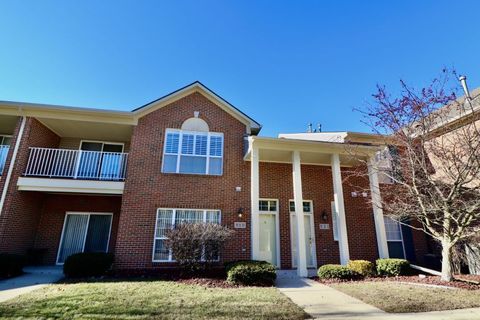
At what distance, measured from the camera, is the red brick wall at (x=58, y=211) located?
430 inches

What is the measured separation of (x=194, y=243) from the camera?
8.54 m

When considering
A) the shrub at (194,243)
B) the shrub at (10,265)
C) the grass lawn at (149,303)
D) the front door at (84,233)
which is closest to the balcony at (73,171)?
the front door at (84,233)

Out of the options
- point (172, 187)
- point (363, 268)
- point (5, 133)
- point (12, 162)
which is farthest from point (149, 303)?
point (5, 133)

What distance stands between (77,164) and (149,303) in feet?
26.4

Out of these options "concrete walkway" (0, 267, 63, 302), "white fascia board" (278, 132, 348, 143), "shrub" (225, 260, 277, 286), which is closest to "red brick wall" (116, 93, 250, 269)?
"concrete walkway" (0, 267, 63, 302)

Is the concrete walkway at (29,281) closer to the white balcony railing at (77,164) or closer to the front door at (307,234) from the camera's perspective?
the white balcony railing at (77,164)

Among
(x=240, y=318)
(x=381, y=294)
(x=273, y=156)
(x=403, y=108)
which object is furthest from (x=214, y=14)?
(x=381, y=294)

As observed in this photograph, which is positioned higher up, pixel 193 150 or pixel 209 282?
pixel 193 150

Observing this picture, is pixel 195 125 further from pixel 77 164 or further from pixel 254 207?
pixel 77 164

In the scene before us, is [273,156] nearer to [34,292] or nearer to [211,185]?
[211,185]

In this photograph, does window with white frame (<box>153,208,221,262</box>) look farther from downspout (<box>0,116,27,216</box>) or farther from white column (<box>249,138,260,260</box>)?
downspout (<box>0,116,27,216</box>)

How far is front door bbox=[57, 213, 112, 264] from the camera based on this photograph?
11.2 meters

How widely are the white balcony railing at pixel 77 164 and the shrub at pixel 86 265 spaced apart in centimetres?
333

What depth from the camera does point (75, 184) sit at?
33.2ft
